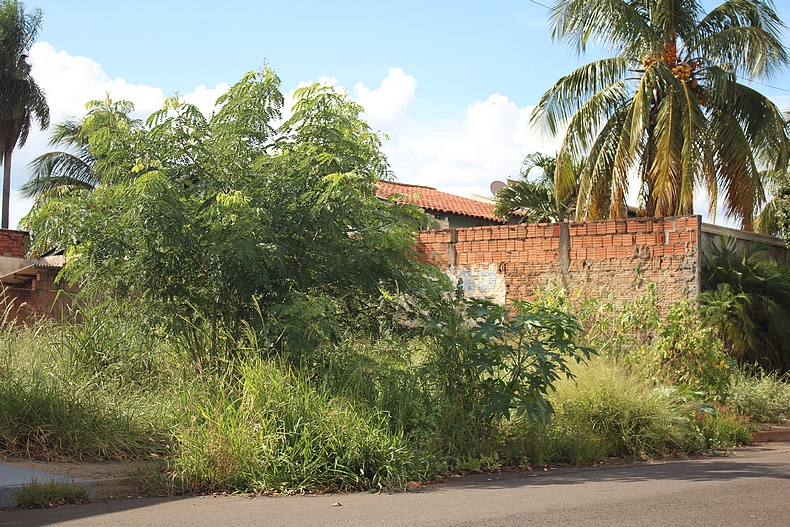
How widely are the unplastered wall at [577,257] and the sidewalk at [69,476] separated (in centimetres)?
858

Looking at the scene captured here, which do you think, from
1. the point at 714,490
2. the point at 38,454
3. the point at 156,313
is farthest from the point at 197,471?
the point at 714,490

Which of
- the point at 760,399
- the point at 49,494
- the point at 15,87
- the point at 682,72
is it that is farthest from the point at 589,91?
the point at 15,87

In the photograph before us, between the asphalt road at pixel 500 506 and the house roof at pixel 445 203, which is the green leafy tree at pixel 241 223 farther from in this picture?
the house roof at pixel 445 203

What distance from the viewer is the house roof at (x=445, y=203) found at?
2817cm

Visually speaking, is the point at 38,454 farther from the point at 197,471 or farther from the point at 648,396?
the point at 648,396

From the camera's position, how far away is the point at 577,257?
15.2 metres

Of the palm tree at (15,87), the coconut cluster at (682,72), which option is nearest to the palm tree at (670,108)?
the coconut cluster at (682,72)

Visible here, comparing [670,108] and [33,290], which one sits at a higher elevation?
[670,108]

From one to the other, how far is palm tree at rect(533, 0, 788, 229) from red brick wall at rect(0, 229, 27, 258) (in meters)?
12.0

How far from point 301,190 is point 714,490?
5169 mm

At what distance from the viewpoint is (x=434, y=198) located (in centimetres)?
3078

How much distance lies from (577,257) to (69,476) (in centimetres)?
1041

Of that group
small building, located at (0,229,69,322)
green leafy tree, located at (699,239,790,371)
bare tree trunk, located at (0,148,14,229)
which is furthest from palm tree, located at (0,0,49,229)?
green leafy tree, located at (699,239,790,371)

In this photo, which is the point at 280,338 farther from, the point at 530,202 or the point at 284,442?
the point at 530,202
